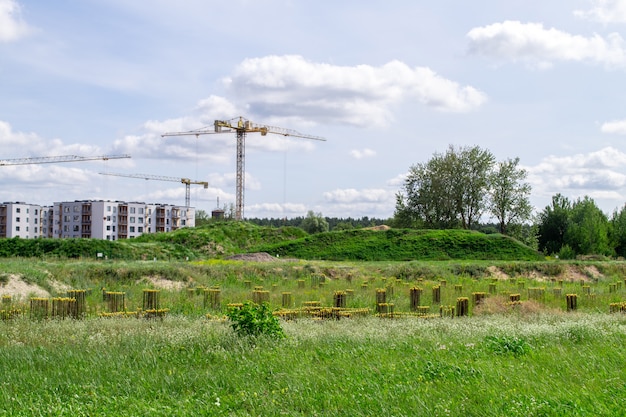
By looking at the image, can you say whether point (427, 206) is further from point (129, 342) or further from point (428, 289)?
point (129, 342)

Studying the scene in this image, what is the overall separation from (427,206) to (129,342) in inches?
2235

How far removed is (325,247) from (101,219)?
69755 millimetres

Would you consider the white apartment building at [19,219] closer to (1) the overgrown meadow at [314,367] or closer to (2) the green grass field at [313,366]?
(2) the green grass field at [313,366]

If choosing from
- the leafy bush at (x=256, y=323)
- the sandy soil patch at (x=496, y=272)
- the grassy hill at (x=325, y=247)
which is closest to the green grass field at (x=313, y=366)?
the leafy bush at (x=256, y=323)

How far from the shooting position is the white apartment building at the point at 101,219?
351 feet

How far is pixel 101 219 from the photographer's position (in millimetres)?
106500

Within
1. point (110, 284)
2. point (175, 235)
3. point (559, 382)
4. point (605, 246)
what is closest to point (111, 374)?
point (559, 382)

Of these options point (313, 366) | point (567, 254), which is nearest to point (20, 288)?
point (313, 366)

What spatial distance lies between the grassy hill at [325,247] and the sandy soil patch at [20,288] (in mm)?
20008

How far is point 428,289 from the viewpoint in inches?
930

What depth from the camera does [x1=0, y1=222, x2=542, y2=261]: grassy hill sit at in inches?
1633

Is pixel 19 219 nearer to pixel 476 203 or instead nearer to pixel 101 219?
pixel 101 219

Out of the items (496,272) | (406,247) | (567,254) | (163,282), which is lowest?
(496,272)

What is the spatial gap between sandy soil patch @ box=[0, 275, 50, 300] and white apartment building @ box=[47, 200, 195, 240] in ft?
286
